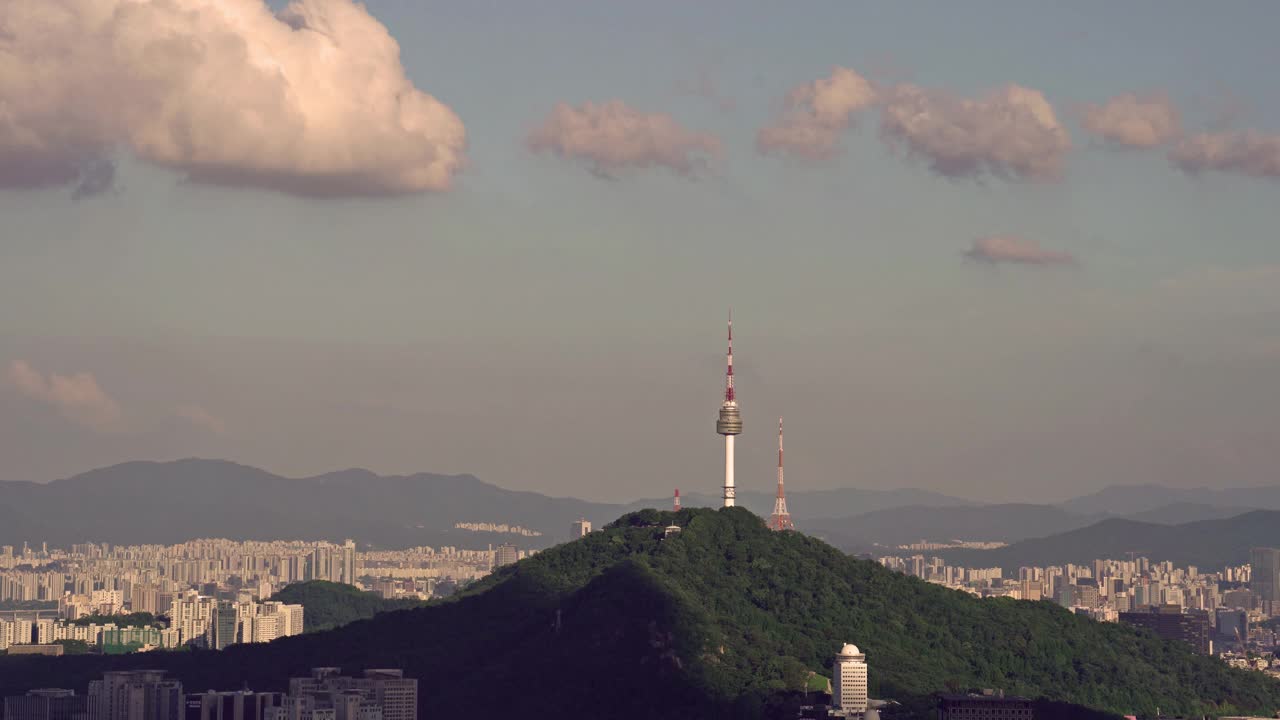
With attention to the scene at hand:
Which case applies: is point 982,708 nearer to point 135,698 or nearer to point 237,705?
point 237,705

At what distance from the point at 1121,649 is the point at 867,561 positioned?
1527 cm

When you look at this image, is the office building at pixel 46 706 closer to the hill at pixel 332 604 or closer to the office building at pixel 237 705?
the office building at pixel 237 705

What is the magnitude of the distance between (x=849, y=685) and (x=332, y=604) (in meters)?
93.2

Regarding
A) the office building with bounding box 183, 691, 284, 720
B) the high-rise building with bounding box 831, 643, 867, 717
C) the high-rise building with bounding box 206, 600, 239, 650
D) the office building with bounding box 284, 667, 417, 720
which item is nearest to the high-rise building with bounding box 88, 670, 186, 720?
the office building with bounding box 183, 691, 284, 720

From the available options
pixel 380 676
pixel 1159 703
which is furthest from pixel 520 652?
pixel 1159 703

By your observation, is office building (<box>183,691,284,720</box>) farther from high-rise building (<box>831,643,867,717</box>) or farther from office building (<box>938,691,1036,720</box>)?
office building (<box>938,691,1036,720</box>)

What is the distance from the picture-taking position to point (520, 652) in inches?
4830

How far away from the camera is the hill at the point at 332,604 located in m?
189

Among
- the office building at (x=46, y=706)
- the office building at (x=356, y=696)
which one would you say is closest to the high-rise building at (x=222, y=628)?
the office building at (x=46, y=706)

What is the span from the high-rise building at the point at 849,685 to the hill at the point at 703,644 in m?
2.20

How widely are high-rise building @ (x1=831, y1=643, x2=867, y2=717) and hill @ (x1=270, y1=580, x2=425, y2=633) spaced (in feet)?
270

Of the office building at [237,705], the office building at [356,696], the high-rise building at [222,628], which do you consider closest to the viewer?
the office building at [356,696]

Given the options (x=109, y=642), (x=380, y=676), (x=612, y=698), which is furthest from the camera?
(x=109, y=642)

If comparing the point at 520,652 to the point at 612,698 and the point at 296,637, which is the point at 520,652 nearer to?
the point at 612,698
